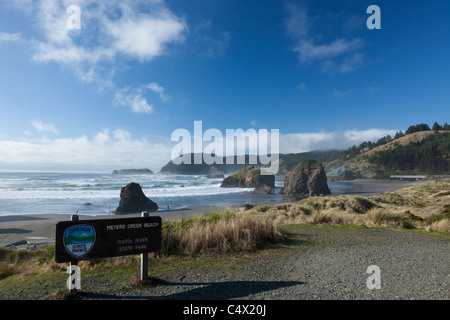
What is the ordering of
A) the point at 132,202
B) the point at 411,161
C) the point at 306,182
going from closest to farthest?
the point at 132,202, the point at 306,182, the point at 411,161

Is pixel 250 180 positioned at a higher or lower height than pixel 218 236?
lower

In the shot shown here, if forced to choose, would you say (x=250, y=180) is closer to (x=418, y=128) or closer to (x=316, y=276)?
(x=316, y=276)

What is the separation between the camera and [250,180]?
193ft

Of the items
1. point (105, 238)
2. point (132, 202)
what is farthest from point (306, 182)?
point (105, 238)

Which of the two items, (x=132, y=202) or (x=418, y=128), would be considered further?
(x=418, y=128)

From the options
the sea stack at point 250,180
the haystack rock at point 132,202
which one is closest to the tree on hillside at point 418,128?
the sea stack at point 250,180

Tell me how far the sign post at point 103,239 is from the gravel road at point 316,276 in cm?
64

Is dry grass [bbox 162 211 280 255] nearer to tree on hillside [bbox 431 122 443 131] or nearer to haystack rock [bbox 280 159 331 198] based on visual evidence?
haystack rock [bbox 280 159 331 198]

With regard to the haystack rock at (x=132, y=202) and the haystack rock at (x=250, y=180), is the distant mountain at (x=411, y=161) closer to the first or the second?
the haystack rock at (x=250, y=180)

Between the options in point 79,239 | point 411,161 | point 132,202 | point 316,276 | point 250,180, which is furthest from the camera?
point 411,161

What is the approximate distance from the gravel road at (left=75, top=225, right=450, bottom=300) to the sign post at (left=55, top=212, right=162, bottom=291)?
2.11ft

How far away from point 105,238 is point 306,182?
45730 millimetres
